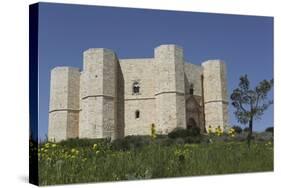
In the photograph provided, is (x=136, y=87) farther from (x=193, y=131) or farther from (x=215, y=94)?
(x=215, y=94)

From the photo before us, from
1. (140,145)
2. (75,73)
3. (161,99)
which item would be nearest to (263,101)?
(161,99)

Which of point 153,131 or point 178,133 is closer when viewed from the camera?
point 153,131

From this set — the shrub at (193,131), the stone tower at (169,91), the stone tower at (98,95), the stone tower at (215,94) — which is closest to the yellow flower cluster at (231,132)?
the stone tower at (215,94)

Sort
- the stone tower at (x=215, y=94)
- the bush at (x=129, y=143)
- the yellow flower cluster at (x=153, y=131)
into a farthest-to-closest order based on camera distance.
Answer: the stone tower at (x=215, y=94), the yellow flower cluster at (x=153, y=131), the bush at (x=129, y=143)

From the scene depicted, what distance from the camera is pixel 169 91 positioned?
626 inches

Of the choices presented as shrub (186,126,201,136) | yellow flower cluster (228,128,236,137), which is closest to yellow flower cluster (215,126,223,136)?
yellow flower cluster (228,128,236,137)

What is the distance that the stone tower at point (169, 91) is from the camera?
49.3 ft

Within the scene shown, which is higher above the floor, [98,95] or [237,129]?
[98,95]

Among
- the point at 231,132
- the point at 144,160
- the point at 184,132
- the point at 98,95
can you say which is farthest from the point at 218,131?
the point at 98,95

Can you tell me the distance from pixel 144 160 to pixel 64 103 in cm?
236

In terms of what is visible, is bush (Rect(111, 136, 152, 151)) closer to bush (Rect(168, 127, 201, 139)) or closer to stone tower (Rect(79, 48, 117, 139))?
stone tower (Rect(79, 48, 117, 139))

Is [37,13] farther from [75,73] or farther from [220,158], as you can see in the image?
[220,158]

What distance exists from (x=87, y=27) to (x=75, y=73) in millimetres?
1426

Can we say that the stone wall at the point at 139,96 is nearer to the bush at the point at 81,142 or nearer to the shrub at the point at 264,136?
the bush at the point at 81,142
